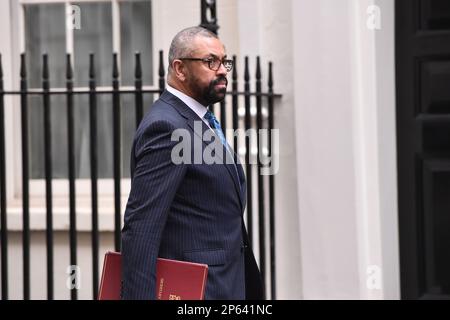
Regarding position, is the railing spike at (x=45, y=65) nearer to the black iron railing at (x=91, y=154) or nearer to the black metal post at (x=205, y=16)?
the black iron railing at (x=91, y=154)

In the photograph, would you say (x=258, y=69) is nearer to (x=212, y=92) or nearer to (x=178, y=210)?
(x=212, y=92)

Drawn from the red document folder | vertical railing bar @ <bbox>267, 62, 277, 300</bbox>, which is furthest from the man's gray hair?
vertical railing bar @ <bbox>267, 62, 277, 300</bbox>

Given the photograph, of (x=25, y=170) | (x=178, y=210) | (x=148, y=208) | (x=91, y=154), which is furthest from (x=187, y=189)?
(x=25, y=170)

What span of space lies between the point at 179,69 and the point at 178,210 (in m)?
0.52

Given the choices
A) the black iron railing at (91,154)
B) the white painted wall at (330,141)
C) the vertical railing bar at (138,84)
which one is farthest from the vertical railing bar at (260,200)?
the vertical railing bar at (138,84)

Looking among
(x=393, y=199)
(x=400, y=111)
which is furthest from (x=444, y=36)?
(x=393, y=199)

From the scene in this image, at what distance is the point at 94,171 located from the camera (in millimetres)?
5676

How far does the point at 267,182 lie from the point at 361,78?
878 mm

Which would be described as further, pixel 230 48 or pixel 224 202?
pixel 230 48

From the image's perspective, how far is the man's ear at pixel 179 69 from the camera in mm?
3871
